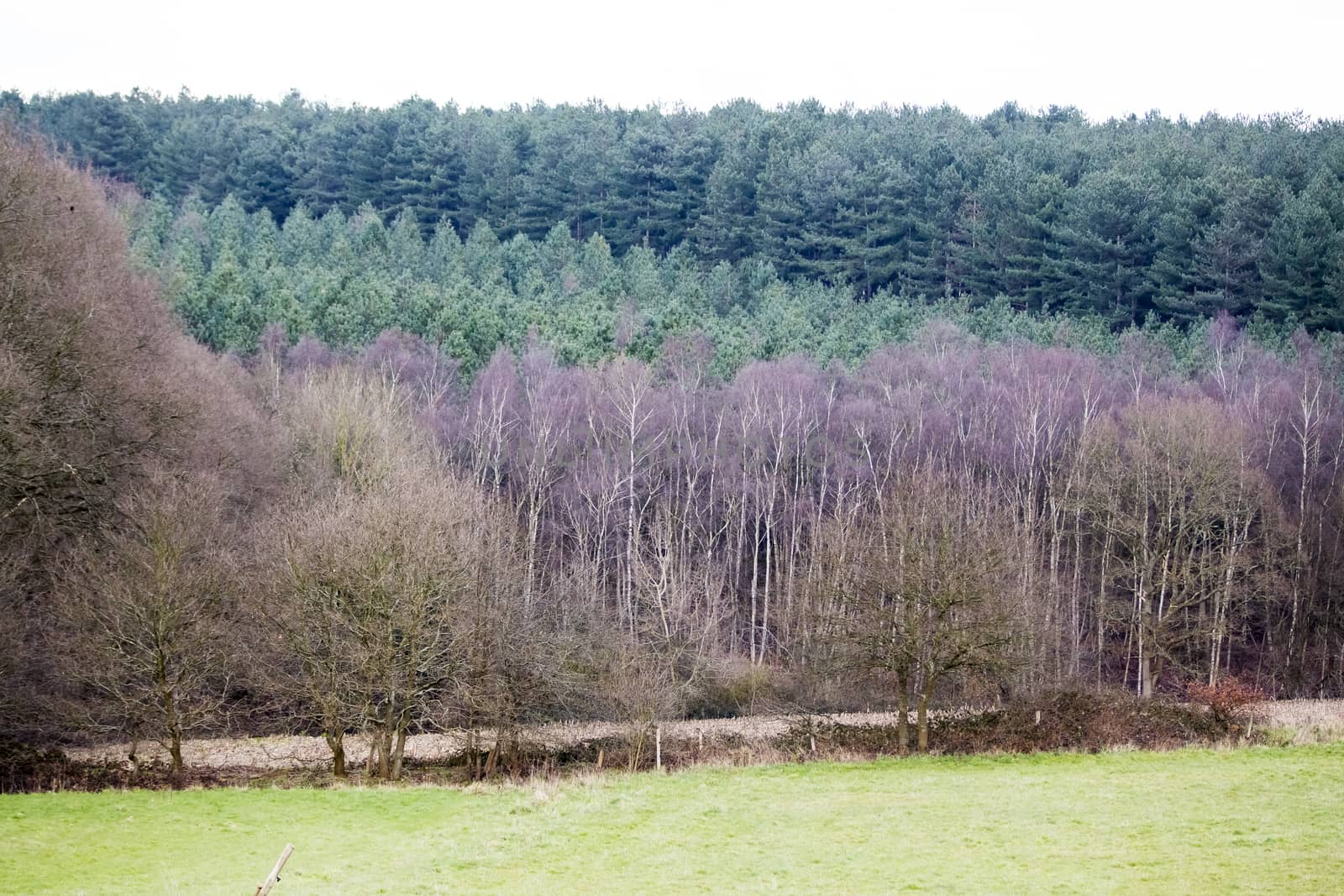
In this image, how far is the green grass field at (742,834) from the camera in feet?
73.4

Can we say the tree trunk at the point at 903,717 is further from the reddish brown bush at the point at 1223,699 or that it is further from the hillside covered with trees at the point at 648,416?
the reddish brown bush at the point at 1223,699

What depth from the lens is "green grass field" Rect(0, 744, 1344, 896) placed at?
22.4 m

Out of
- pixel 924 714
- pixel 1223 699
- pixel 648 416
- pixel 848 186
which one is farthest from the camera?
pixel 848 186

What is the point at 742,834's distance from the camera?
26.7 meters

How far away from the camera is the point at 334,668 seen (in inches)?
1355

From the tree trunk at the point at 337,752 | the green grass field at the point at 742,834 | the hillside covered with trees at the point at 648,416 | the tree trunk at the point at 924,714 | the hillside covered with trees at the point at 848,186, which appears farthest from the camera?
the hillside covered with trees at the point at 848,186

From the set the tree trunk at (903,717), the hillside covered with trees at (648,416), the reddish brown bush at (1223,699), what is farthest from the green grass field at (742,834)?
the hillside covered with trees at (648,416)

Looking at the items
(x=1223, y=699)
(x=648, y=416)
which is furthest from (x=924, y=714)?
(x=648, y=416)

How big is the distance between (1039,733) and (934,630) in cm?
415

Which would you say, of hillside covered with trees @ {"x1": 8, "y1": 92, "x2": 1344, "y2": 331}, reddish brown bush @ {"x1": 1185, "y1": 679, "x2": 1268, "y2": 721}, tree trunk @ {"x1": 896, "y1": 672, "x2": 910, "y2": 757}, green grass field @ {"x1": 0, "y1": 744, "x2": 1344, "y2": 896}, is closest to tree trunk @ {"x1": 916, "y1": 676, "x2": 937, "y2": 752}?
tree trunk @ {"x1": 896, "y1": 672, "x2": 910, "y2": 757}

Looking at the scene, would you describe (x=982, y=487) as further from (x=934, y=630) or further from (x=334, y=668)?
(x=334, y=668)

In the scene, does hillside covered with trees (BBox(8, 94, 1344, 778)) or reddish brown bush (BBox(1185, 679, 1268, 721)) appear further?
reddish brown bush (BBox(1185, 679, 1268, 721))

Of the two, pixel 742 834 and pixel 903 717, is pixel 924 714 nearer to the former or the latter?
pixel 903 717

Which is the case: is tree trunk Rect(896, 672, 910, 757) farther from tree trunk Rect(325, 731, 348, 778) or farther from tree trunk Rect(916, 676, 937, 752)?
tree trunk Rect(325, 731, 348, 778)
